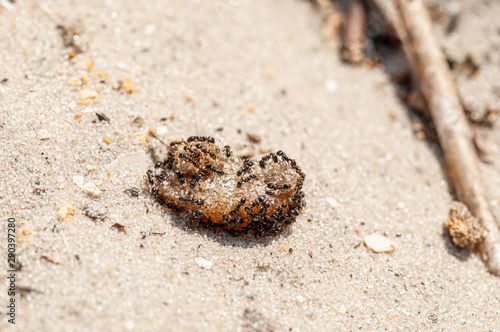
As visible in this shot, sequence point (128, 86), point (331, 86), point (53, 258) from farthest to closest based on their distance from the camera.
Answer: point (331, 86) → point (128, 86) → point (53, 258)

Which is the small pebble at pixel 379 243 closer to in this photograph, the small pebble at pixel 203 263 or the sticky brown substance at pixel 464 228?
the sticky brown substance at pixel 464 228

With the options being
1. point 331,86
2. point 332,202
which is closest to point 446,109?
point 331,86

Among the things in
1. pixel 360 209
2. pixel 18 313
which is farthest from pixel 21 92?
pixel 360 209

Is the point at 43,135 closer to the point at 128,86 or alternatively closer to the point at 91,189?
the point at 91,189

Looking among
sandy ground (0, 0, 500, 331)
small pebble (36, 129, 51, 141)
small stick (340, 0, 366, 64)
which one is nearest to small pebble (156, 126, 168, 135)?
sandy ground (0, 0, 500, 331)

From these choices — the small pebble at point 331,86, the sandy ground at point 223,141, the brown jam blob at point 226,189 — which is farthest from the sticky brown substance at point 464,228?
the small pebble at point 331,86
